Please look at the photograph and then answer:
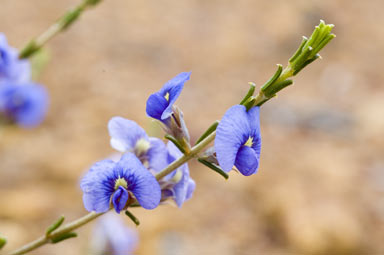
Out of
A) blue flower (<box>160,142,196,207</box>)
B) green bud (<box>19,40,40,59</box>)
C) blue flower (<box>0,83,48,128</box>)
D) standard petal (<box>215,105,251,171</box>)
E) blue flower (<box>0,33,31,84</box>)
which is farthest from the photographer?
blue flower (<box>0,83,48,128</box>)

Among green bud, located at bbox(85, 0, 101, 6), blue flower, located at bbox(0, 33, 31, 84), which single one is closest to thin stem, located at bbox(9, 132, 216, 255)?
blue flower, located at bbox(0, 33, 31, 84)

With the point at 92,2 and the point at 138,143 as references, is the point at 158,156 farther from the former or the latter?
the point at 92,2

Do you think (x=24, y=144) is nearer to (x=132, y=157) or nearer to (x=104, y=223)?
(x=104, y=223)

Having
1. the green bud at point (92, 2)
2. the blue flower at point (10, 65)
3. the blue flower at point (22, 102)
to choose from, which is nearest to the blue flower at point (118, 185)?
the blue flower at point (10, 65)

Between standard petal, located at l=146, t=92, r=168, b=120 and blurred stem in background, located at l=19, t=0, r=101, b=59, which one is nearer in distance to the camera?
standard petal, located at l=146, t=92, r=168, b=120

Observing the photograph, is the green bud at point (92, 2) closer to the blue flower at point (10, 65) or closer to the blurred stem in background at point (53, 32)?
the blurred stem in background at point (53, 32)

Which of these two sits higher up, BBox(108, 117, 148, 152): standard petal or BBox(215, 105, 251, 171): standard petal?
BBox(108, 117, 148, 152): standard petal

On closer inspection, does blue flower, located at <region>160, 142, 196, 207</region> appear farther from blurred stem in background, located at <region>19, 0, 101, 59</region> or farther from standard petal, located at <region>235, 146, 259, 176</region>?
blurred stem in background, located at <region>19, 0, 101, 59</region>
